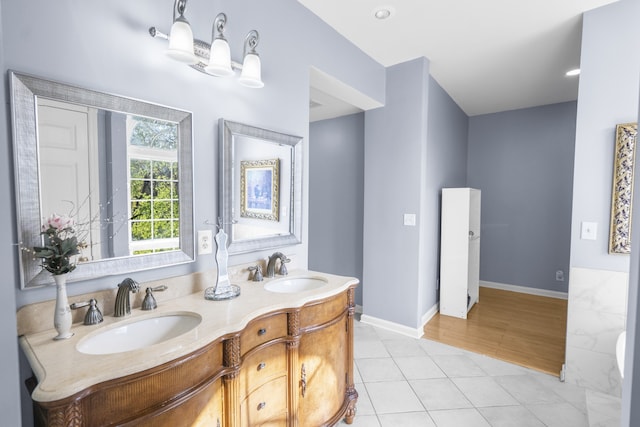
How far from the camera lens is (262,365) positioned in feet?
4.40

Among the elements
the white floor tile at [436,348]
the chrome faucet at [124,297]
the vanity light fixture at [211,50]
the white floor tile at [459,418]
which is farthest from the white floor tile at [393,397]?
the vanity light fixture at [211,50]

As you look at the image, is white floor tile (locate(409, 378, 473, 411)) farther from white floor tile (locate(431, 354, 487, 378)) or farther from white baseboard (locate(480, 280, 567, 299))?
white baseboard (locate(480, 280, 567, 299))

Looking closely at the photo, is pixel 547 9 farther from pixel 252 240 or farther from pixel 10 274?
pixel 10 274

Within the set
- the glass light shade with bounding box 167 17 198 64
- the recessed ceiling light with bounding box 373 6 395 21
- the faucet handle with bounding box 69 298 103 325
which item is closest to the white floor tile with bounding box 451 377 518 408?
the faucet handle with bounding box 69 298 103 325

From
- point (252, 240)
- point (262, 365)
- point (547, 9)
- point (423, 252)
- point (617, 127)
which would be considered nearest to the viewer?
point (262, 365)

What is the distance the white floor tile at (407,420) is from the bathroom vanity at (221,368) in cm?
24

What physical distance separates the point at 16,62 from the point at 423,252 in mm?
3112

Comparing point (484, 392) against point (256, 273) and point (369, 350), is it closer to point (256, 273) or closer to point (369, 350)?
point (369, 350)

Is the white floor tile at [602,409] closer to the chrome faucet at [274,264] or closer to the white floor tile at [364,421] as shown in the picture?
the white floor tile at [364,421]

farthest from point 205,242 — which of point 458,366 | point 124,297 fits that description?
point 458,366

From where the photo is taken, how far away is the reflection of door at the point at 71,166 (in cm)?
107

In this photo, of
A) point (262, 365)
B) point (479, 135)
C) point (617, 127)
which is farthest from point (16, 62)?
point (479, 135)

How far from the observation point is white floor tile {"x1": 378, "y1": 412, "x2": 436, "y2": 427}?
1.85 meters

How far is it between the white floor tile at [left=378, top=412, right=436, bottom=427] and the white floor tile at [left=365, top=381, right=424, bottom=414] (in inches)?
1.5
